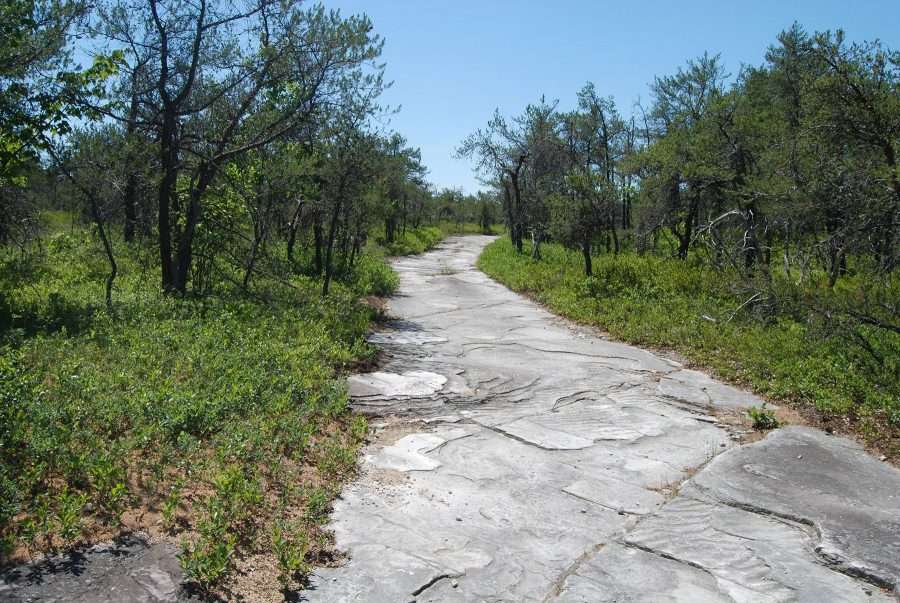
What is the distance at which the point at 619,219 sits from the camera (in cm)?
3700

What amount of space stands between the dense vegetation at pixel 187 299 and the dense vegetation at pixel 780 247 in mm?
5229

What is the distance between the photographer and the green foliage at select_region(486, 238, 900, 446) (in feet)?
24.3

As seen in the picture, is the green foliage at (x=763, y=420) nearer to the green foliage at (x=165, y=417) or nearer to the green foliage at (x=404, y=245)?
the green foliage at (x=165, y=417)

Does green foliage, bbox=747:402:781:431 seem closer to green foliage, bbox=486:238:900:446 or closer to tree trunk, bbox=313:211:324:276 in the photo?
green foliage, bbox=486:238:900:446

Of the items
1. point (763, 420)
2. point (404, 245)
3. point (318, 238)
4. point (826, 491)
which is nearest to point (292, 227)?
point (318, 238)

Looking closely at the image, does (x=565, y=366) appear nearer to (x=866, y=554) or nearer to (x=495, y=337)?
(x=495, y=337)

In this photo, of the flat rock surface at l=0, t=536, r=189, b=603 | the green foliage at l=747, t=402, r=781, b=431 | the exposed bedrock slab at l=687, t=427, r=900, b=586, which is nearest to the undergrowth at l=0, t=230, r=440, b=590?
the flat rock surface at l=0, t=536, r=189, b=603

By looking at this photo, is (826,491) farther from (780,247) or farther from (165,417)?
(780,247)

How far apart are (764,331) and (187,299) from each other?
30.7 feet

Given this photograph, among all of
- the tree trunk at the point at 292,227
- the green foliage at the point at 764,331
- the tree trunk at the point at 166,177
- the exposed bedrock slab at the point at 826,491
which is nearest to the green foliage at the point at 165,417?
the tree trunk at the point at 166,177

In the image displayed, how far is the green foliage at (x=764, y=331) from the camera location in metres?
7.41

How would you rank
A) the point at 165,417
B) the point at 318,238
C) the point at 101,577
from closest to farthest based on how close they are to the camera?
the point at 101,577
the point at 165,417
the point at 318,238

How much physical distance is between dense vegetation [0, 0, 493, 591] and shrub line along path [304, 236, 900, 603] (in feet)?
1.68

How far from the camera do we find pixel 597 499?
16.0 feet
